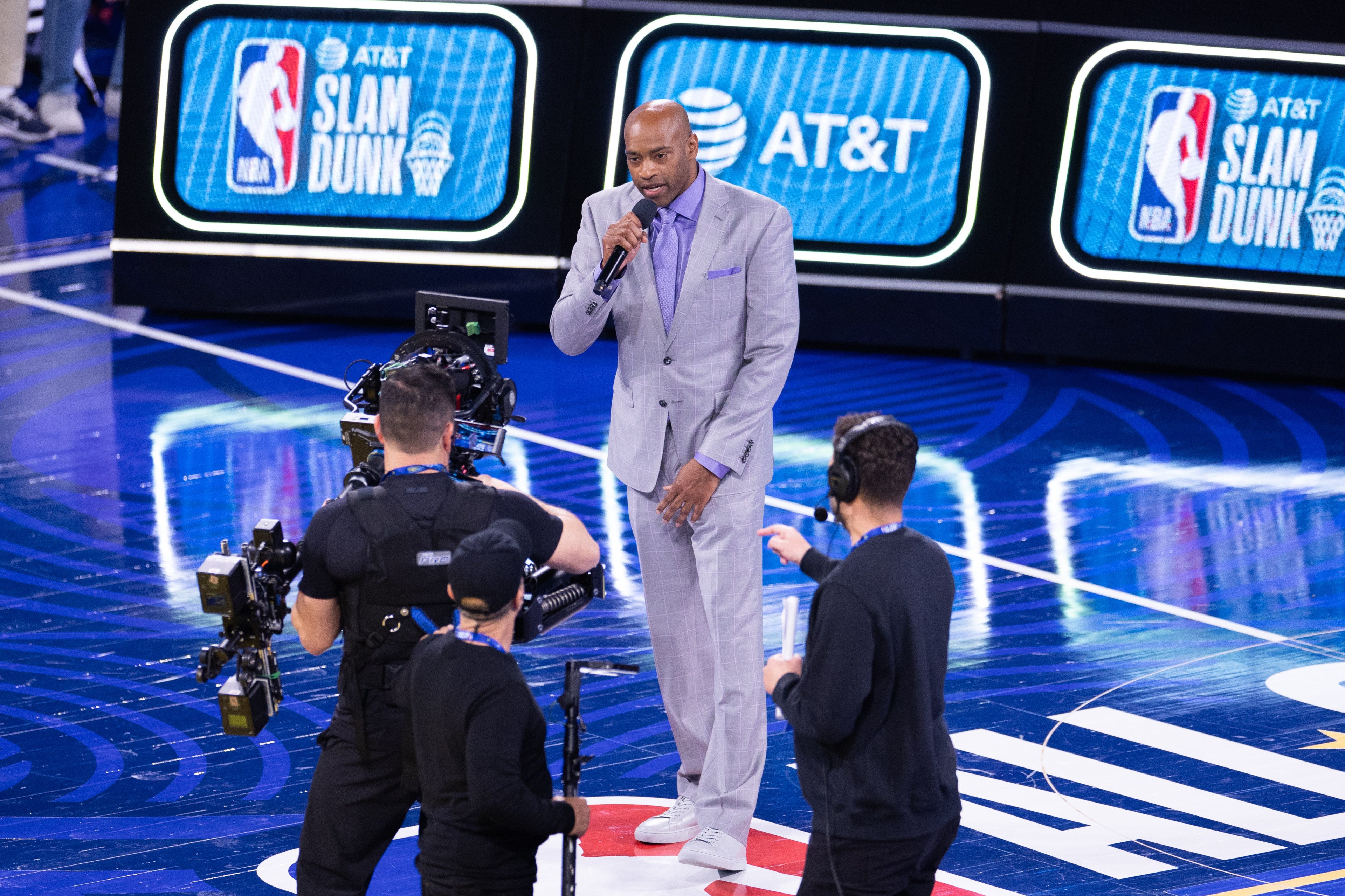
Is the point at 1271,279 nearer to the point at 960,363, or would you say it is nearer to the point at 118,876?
the point at 960,363

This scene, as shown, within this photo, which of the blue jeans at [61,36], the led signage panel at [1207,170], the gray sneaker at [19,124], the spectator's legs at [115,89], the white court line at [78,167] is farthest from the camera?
the spectator's legs at [115,89]

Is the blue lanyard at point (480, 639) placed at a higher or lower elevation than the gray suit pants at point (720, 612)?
higher

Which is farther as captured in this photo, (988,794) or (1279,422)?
(1279,422)

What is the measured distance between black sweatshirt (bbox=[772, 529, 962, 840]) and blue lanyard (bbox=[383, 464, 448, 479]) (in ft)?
3.33

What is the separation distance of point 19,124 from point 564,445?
863 centimetres

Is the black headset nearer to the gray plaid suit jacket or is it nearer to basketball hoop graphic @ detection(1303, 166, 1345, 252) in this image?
the gray plaid suit jacket

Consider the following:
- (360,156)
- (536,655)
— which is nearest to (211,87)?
(360,156)

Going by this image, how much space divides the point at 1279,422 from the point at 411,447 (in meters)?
7.53

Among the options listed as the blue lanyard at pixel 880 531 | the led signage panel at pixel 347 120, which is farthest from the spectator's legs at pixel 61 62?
the blue lanyard at pixel 880 531

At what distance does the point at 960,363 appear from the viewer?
11.8m

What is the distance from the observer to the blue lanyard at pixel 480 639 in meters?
3.95

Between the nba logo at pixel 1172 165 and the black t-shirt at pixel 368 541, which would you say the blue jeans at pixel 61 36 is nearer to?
the nba logo at pixel 1172 165

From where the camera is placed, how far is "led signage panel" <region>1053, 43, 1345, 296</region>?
11.2 metres

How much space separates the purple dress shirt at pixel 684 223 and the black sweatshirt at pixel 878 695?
1.68m
